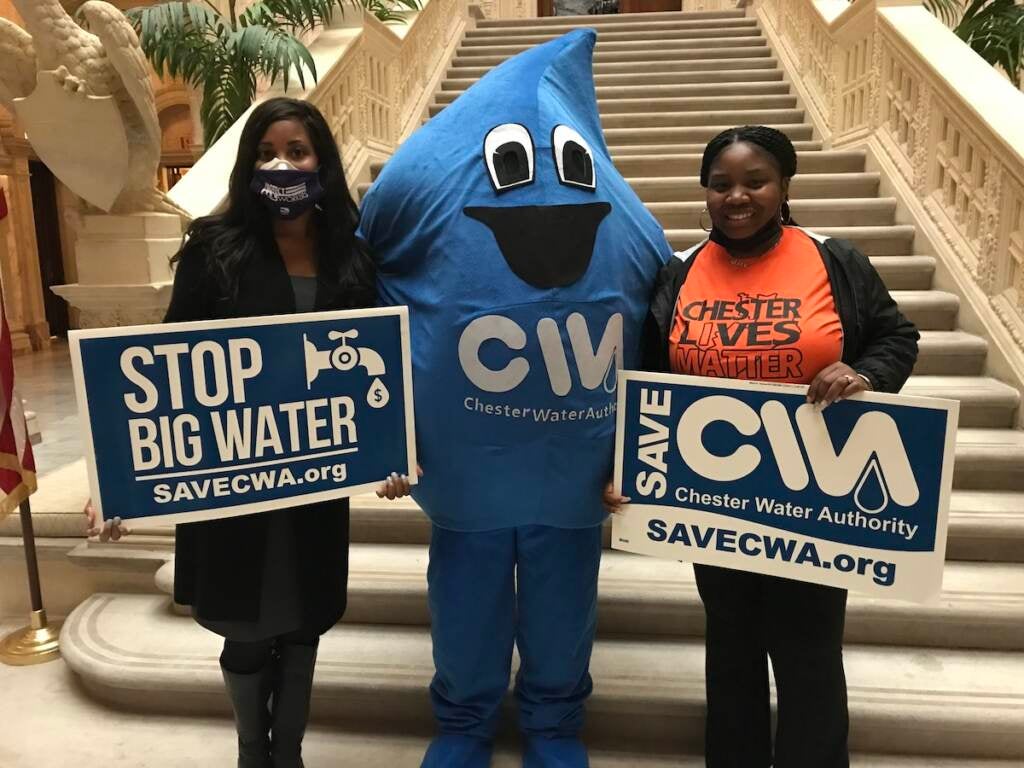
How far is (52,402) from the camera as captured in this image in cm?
639

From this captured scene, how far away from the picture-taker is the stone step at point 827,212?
431 centimetres

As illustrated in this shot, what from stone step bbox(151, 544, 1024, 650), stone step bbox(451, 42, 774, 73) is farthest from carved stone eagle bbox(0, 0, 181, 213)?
stone step bbox(451, 42, 774, 73)

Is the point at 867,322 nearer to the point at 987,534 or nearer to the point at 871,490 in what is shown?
the point at 871,490

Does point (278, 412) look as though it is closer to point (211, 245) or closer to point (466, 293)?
point (211, 245)

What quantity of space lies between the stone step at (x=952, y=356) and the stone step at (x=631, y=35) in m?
5.25

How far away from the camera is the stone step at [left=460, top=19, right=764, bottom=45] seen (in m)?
7.73

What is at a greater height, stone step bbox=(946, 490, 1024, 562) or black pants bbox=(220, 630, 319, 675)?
black pants bbox=(220, 630, 319, 675)

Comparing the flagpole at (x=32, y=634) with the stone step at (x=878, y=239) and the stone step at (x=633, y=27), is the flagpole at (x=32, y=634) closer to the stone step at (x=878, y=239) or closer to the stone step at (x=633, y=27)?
the stone step at (x=878, y=239)

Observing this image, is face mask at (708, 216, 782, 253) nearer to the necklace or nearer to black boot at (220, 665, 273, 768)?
the necklace

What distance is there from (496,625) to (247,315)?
37.9 inches

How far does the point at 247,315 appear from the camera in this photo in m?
1.61

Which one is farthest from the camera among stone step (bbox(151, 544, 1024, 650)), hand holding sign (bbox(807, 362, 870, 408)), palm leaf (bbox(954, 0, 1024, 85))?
palm leaf (bbox(954, 0, 1024, 85))

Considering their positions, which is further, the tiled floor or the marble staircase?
the tiled floor

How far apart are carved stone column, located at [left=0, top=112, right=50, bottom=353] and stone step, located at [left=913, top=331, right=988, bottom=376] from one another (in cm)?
950
